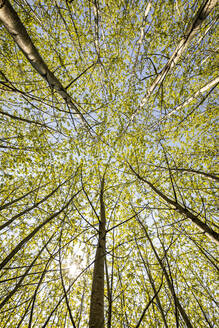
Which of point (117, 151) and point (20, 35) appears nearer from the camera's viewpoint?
point (20, 35)

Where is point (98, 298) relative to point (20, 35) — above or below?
below

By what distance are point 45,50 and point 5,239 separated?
7.64 m

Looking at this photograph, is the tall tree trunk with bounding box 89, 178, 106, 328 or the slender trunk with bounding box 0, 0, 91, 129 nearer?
the tall tree trunk with bounding box 89, 178, 106, 328

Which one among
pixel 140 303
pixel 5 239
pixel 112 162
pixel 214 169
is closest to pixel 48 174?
pixel 112 162

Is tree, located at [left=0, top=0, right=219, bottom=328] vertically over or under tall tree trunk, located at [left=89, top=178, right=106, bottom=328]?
over

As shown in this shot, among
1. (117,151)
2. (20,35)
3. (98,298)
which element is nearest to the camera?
(98,298)

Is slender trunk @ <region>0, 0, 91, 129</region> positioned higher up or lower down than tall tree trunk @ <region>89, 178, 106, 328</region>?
higher up

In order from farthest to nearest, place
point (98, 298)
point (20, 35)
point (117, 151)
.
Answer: point (117, 151) → point (20, 35) → point (98, 298)

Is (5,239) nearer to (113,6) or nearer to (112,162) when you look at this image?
(112,162)

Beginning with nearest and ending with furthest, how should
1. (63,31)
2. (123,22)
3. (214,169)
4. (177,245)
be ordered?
(123,22), (63,31), (177,245), (214,169)

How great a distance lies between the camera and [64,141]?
5.25m

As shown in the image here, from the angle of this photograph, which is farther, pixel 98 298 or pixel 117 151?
pixel 117 151

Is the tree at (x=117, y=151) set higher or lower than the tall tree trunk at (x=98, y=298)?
higher

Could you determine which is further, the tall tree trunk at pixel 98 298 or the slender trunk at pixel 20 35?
the slender trunk at pixel 20 35
